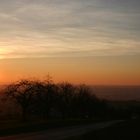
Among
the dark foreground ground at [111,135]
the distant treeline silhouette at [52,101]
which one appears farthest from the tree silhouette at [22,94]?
the dark foreground ground at [111,135]

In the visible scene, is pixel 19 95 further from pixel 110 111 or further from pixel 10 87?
pixel 110 111

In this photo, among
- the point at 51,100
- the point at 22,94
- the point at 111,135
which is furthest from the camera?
the point at 51,100

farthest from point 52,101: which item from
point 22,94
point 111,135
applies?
point 111,135

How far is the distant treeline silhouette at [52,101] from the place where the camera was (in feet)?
218

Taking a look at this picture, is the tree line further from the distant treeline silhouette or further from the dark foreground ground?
the dark foreground ground

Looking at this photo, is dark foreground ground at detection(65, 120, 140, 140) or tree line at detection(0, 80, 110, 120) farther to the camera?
tree line at detection(0, 80, 110, 120)

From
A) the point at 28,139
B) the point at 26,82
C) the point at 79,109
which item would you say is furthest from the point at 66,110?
the point at 28,139

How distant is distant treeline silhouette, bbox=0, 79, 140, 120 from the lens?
66.5 meters

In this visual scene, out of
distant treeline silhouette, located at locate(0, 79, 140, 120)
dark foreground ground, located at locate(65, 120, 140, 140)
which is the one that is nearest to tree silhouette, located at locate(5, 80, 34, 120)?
distant treeline silhouette, located at locate(0, 79, 140, 120)

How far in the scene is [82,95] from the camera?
385ft

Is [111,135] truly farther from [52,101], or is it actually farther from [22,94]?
[52,101]

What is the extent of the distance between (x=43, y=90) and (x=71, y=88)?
35.5 meters

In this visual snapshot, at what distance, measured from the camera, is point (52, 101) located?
275 ft

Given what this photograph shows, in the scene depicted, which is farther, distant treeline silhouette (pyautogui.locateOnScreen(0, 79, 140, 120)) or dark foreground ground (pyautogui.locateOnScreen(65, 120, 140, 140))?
distant treeline silhouette (pyautogui.locateOnScreen(0, 79, 140, 120))
